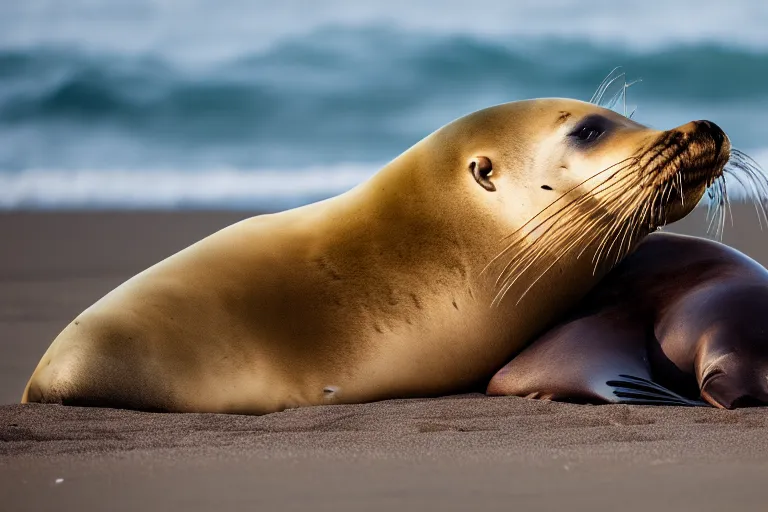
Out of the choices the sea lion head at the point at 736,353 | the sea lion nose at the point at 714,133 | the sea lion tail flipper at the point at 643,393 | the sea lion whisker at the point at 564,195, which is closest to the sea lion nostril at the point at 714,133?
the sea lion nose at the point at 714,133

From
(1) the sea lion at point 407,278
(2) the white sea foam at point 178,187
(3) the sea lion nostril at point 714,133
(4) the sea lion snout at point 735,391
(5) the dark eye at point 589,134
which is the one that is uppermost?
(2) the white sea foam at point 178,187

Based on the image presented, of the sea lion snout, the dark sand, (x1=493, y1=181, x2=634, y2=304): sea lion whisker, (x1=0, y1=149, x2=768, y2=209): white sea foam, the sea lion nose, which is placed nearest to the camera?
the dark sand

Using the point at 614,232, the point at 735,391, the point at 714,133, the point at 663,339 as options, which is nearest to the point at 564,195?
the point at 614,232

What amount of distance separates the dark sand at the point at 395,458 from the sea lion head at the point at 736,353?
0.62 feet

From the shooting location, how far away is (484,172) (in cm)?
450

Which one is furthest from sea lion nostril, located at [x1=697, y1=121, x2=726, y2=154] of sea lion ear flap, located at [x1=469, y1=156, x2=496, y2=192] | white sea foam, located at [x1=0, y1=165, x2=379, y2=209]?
white sea foam, located at [x1=0, y1=165, x2=379, y2=209]

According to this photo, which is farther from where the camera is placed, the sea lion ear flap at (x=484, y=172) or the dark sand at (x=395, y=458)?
the sea lion ear flap at (x=484, y=172)

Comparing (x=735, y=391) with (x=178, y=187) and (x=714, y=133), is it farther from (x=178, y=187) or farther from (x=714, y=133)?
(x=178, y=187)

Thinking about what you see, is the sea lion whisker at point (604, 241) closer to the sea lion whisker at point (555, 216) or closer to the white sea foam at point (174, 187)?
the sea lion whisker at point (555, 216)

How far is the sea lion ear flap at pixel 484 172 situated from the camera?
448 centimetres

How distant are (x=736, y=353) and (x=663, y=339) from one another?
0.37m

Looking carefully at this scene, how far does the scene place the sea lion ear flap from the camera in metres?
4.48

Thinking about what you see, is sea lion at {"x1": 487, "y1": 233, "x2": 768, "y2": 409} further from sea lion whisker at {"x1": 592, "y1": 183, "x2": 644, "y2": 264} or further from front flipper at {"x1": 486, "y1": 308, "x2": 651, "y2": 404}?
sea lion whisker at {"x1": 592, "y1": 183, "x2": 644, "y2": 264}

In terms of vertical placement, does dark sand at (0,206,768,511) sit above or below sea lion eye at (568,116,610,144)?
below
